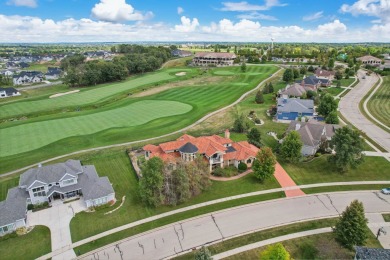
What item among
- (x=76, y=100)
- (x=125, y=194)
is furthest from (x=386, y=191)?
(x=76, y=100)

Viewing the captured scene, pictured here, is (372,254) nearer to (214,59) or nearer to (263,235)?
(263,235)

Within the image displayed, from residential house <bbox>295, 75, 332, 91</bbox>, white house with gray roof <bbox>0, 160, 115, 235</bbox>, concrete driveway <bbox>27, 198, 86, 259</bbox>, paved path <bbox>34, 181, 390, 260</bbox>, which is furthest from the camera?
residential house <bbox>295, 75, 332, 91</bbox>

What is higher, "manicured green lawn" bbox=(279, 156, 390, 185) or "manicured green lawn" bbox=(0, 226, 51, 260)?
"manicured green lawn" bbox=(279, 156, 390, 185)

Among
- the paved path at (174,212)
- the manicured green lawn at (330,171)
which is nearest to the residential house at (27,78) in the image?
the paved path at (174,212)

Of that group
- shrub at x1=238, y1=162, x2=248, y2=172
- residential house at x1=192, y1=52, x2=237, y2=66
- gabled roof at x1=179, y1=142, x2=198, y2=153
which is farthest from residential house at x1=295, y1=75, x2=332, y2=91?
residential house at x1=192, y1=52, x2=237, y2=66

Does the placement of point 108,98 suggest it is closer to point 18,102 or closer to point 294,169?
point 18,102

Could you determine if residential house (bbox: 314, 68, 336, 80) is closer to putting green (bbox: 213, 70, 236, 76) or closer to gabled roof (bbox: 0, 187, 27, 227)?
putting green (bbox: 213, 70, 236, 76)

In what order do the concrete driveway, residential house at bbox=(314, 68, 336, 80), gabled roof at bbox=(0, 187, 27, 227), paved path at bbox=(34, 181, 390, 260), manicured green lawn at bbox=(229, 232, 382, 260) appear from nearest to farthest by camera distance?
manicured green lawn at bbox=(229, 232, 382, 260)
paved path at bbox=(34, 181, 390, 260)
the concrete driveway
gabled roof at bbox=(0, 187, 27, 227)
residential house at bbox=(314, 68, 336, 80)

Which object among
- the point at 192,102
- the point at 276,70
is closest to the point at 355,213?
Result: the point at 192,102
